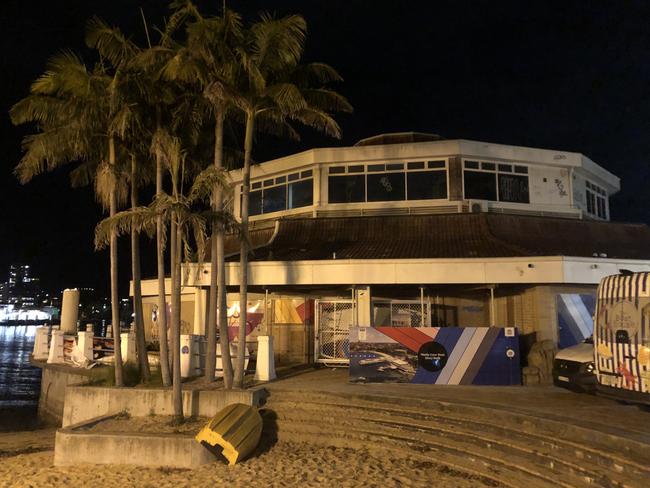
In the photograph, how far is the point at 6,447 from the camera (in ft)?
39.1

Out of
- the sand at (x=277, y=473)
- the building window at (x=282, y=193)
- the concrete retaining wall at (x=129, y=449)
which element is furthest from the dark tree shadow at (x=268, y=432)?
the building window at (x=282, y=193)

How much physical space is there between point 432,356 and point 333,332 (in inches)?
171

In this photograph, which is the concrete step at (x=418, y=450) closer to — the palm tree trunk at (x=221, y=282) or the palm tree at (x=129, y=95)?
the palm tree trunk at (x=221, y=282)

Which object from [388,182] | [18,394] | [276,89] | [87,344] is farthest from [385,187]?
[18,394]

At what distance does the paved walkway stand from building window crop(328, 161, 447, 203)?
7.57m

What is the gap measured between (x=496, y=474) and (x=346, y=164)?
44.9ft

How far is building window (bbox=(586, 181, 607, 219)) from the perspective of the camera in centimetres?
2126

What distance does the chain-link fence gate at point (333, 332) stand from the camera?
16.0 m

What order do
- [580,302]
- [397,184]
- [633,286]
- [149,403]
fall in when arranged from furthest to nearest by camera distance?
[397,184] → [580,302] → [149,403] → [633,286]

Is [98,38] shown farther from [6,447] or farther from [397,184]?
[397,184]

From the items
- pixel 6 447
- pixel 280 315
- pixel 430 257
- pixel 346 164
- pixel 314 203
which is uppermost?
pixel 346 164

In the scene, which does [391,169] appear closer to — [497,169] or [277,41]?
[497,169]

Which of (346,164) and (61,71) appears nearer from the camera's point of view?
(61,71)

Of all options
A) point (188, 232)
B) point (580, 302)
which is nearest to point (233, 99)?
point (188, 232)
